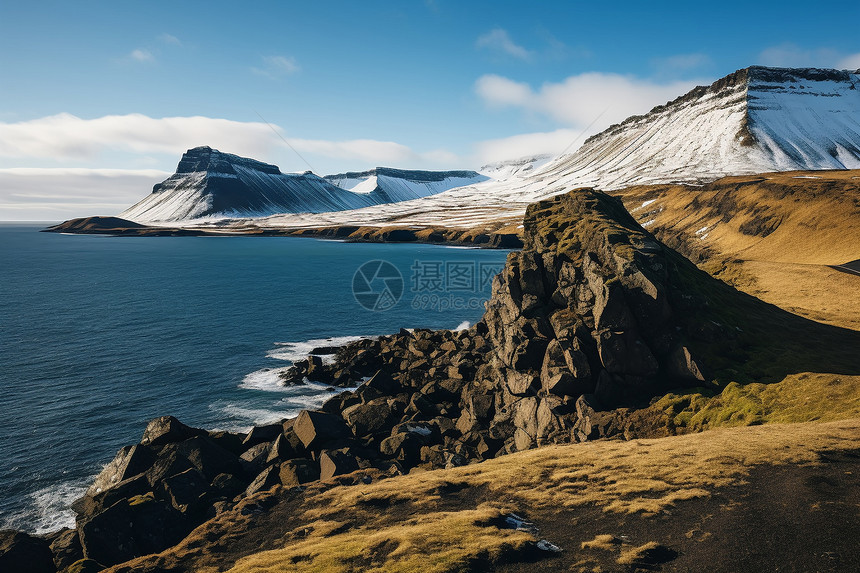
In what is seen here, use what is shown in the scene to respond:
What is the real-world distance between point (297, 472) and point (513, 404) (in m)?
17.2

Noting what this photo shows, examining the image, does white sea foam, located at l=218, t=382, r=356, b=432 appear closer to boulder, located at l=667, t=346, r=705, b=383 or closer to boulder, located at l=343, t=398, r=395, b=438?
boulder, located at l=343, t=398, r=395, b=438

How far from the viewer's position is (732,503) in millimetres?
19766

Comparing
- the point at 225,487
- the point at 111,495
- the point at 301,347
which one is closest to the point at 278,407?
the point at 225,487

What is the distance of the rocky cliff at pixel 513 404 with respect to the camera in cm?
2769

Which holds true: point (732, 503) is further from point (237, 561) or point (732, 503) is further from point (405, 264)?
point (405, 264)

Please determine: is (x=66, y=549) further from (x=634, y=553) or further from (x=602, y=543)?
(x=634, y=553)

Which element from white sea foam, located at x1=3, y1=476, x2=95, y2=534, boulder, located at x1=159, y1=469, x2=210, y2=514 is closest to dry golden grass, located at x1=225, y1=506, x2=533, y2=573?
boulder, located at x1=159, y1=469, x2=210, y2=514

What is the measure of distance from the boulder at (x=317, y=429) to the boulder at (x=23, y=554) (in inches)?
595

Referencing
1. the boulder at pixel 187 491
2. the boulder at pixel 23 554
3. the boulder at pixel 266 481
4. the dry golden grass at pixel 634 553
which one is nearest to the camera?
the dry golden grass at pixel 634 553

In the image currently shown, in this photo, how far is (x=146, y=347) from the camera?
208ft

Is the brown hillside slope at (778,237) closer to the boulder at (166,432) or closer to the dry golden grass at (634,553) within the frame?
the dry golden grass at (634,553)

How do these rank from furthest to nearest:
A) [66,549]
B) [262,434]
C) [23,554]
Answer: [262,434] < [66,549] < [23,554]

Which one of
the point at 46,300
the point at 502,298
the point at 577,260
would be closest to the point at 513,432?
the point at 502,298

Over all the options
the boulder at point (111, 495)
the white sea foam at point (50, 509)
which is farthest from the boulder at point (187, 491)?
the white sea foam at point (50, 509)
